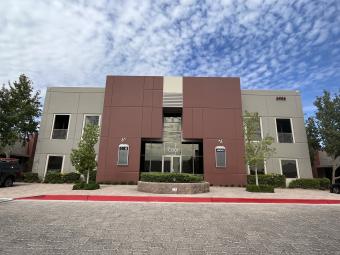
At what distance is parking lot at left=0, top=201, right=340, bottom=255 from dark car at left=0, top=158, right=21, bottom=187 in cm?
1127

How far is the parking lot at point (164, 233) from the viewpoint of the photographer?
15.6 ft

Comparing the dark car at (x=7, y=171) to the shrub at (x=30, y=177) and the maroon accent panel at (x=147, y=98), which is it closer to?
the shrub at (x=30, y=177)

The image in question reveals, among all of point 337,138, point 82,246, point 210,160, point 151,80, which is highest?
→ point 151,80

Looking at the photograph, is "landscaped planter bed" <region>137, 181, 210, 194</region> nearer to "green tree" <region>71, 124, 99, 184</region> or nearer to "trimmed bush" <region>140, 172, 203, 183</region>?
"trimmed bush" <region>140, 172, 203, 183</region>

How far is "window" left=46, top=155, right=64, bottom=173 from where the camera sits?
23328mm

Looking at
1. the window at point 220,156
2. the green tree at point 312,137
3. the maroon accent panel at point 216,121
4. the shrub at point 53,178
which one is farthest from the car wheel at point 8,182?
the green tree at point 312,137

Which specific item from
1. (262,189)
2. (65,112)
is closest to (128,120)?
(65,112)

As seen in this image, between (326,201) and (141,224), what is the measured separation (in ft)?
36.8

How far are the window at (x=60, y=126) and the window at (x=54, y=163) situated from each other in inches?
85.9

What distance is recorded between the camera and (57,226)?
6.38 m

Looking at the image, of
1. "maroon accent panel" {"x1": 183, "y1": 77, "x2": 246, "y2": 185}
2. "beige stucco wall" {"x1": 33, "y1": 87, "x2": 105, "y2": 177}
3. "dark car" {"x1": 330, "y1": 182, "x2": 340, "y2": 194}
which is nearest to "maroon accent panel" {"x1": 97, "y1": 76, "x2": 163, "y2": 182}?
"beige stucco wall" {"x1": 33, "y1": 87, "x2": 105, "y2": 177}

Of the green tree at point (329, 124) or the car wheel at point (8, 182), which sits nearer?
the car wheel at point (8, 182)

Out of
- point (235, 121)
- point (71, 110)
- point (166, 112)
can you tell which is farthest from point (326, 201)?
point (71, 110)

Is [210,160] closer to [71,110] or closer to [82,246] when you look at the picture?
[71,110]
